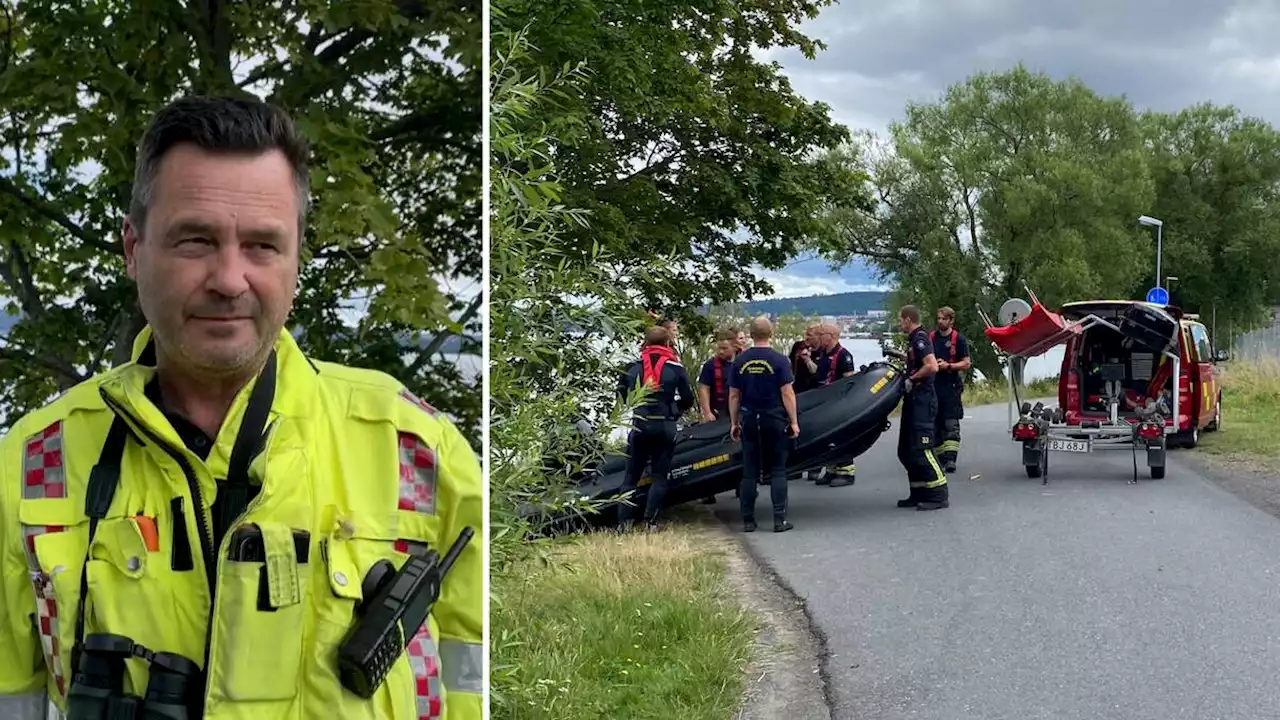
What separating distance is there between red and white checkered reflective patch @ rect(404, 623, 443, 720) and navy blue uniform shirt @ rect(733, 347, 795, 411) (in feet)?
19.6

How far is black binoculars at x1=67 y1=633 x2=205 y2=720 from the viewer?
1324mm

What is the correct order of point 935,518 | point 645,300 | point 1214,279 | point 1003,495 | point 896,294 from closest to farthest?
point 645,300
point 935,518
point 1003,495
point 1214,279
point 896,294

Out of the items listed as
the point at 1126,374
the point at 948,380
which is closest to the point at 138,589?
the point at 948,380

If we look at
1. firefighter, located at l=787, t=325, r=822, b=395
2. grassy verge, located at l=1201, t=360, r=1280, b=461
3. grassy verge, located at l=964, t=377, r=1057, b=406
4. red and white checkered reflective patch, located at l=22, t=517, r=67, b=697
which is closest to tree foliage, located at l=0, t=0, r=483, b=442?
red and white checkered reflective patch, located at l=22, t=517, r=67, b=697

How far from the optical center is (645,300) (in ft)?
13.8

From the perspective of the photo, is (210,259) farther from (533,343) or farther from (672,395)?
(672,395)

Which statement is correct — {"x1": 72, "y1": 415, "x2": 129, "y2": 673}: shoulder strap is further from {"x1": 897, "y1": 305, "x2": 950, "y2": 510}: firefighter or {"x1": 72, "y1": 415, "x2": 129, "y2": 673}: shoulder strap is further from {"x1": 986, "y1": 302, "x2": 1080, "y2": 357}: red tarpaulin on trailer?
{"x1": 986, "y1": 302, "x2": 1080, "y2": 357}: red tarpaulin on trailer

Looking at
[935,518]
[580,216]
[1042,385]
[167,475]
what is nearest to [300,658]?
[167,475]

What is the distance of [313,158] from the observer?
78.1 inches

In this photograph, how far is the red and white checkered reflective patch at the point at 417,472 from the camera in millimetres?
1479

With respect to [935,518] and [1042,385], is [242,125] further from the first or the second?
[1042,385]

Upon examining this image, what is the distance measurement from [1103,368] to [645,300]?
8249 millimetres

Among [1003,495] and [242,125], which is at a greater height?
[242,125]

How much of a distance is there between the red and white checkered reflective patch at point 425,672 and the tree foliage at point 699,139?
15.9 ft
